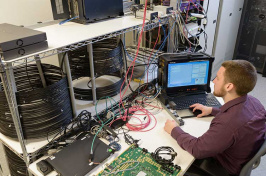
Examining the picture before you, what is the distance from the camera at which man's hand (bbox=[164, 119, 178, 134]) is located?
1.47 metres

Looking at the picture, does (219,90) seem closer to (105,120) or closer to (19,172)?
(105,120)

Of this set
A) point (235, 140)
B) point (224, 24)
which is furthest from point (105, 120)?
point (224, 24)

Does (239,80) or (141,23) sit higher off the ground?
(141,23)

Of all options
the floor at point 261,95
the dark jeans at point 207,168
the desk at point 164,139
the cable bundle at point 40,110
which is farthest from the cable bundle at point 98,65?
the floor at point 261,95

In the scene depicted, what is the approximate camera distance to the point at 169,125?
149 centimetres

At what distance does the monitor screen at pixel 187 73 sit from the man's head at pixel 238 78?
41 cm

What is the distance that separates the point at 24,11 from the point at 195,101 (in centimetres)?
185

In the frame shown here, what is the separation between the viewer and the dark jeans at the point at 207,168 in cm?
133

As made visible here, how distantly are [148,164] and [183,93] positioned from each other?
800 mm

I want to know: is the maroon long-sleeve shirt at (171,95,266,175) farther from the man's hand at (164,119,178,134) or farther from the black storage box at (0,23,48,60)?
the black storage box at (0,23,48,60)

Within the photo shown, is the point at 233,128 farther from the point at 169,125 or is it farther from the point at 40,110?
the point at 40,110

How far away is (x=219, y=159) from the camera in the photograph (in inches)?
55.4

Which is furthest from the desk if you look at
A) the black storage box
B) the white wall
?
the white wall

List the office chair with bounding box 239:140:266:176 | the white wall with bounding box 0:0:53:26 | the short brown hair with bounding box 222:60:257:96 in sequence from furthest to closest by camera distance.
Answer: the white wall with bounding box 0:0:53:26 → the short brown hair with bounding box 222:60:257:96 → the office chair with bounding box 239:140:266:176
